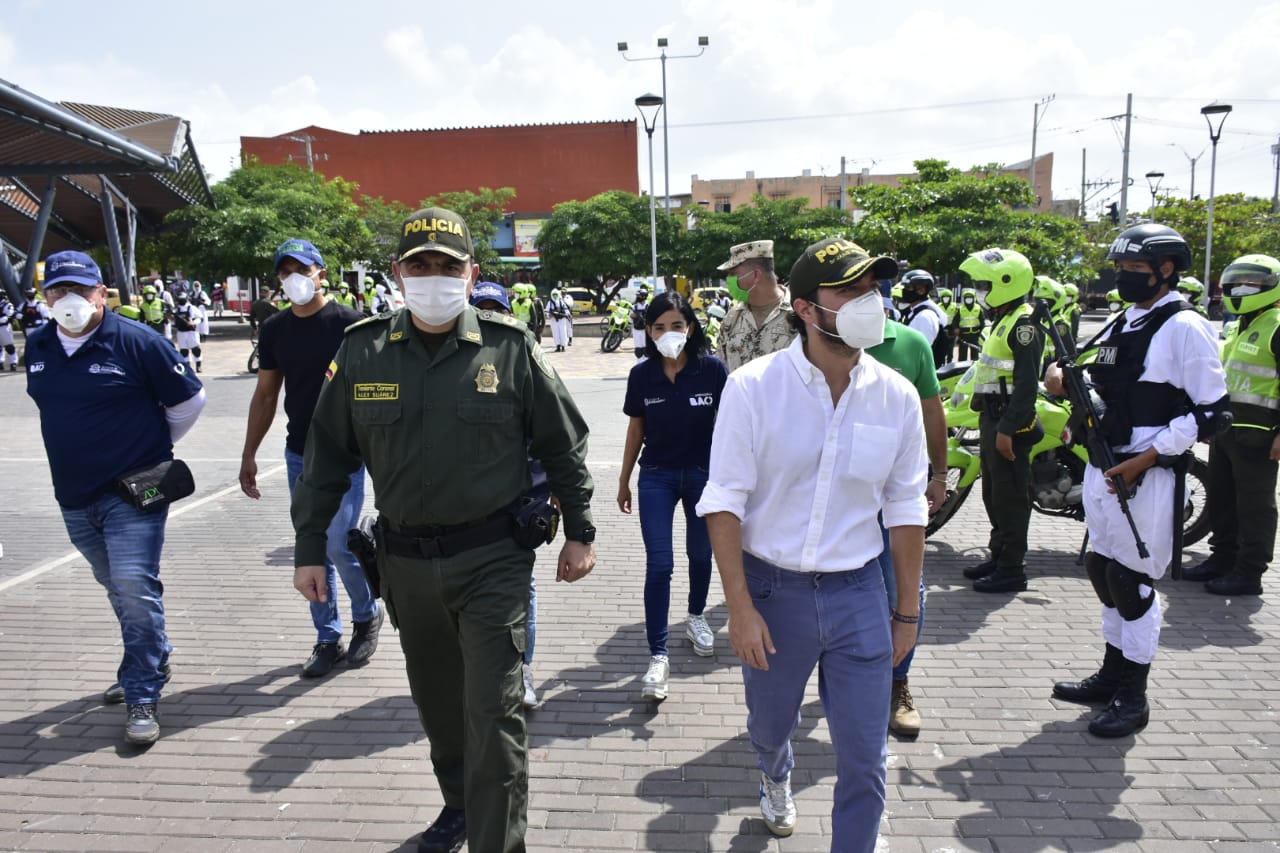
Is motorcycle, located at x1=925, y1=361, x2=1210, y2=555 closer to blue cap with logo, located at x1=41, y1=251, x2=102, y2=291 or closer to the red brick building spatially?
blue cap with logo, located at x1=41, y1=251, x2=102, y2=291

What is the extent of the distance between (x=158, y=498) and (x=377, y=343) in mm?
1675

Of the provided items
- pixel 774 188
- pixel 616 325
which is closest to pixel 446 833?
pixel 616 325

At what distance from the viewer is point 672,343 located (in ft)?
14.0

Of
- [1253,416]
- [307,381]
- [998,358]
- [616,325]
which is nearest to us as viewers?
[307,381]

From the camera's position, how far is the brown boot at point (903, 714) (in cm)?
382

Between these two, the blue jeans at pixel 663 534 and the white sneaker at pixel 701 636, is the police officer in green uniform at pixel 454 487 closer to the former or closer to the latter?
the blue jeans at pixel 663 534

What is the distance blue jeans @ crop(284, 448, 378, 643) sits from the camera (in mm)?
4477

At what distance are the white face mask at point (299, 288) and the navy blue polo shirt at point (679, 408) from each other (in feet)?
5.34

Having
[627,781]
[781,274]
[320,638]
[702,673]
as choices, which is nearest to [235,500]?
[320,638]

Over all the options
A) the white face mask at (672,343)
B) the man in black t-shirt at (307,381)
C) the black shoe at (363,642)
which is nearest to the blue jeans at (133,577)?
the man in black t-shirt at (307,381)

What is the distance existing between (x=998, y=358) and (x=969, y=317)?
11.2m

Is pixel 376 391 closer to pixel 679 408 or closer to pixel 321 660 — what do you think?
pixel 679 408

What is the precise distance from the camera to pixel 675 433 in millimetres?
4375

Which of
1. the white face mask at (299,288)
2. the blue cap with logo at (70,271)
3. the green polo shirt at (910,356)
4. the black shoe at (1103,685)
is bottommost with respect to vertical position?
the black shoe at (1103,685)
